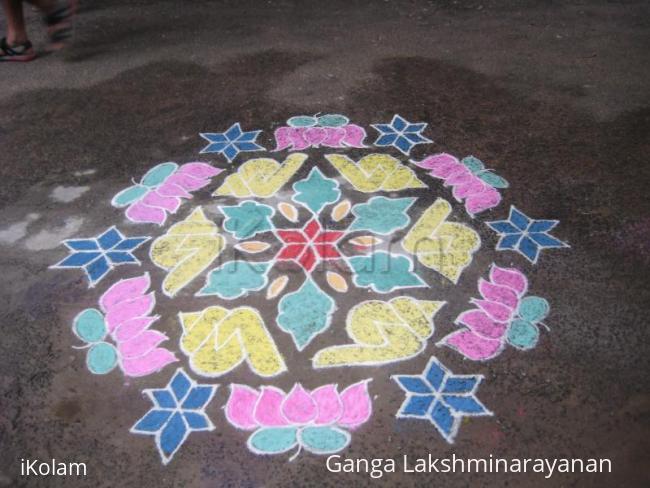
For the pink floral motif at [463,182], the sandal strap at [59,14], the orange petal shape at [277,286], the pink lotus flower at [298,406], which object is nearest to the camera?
the pink lotus flower at [298,406]

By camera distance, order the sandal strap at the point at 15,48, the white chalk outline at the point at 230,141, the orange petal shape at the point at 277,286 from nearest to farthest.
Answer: the orange petal shape at the point at 277,286 → the white chalk outline at the point at 230,141 → the sandal strap at the point at 15,48

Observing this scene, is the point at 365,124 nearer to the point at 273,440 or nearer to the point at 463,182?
the point at 463,182

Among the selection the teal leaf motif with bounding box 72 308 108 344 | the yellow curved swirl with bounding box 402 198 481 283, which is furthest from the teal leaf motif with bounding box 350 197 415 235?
the teal leaf motif with bounding box 72 308 108 344

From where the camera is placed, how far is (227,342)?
8.88ft

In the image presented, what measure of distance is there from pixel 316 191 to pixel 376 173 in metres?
0.44

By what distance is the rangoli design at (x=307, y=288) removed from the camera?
7.97 feet

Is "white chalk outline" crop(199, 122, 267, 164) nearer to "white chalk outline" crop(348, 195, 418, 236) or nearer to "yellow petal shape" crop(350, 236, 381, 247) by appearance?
"white chalk outline" crop(348, 195, 418, 236)

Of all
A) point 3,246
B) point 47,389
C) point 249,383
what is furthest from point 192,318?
point 3,246

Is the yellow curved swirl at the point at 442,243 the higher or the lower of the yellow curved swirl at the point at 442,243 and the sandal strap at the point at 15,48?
the lower

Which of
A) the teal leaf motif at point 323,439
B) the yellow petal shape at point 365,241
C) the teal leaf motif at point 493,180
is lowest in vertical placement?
the teal leaf motif at point 323,439

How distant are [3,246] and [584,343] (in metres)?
3.23

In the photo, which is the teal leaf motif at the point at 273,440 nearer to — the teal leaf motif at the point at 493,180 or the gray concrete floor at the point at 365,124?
the gray concrete floor at the point at 365,124

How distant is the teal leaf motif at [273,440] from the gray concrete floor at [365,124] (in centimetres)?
5

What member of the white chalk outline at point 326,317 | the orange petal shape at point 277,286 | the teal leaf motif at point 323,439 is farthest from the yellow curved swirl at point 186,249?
the teal leaf motif at point 323,439
